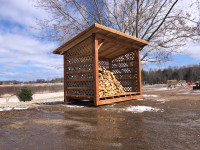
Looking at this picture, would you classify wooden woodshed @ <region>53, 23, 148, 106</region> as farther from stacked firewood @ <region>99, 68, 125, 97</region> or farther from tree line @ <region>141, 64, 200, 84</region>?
tree line @ <region>141, 64, 200, 84</region>

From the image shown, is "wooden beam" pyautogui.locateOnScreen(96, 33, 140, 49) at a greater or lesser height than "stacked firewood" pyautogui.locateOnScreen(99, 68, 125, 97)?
greater

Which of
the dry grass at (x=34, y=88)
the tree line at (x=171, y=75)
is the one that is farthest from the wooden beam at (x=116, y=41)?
the tree line at (x=171, y=75)

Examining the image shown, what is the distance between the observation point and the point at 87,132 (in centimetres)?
302

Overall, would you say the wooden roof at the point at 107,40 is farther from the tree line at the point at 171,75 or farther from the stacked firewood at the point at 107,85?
the tree line at the point at 171,75

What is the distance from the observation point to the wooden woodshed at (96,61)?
248 inches

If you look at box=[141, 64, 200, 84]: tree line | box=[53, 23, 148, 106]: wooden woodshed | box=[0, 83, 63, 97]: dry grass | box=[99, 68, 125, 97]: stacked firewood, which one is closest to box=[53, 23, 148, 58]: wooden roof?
box=[53, 23, 148, 106]: wooden woodshed

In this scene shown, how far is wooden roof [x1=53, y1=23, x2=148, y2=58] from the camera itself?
245 inches

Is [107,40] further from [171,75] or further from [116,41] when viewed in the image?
[171,75]

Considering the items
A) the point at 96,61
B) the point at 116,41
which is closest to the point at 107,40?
the point at 116,41

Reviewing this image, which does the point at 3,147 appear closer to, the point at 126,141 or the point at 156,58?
the point at 126,141

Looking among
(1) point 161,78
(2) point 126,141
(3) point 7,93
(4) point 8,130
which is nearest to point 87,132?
(2) point 126,141

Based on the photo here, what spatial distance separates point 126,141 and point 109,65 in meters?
7.45

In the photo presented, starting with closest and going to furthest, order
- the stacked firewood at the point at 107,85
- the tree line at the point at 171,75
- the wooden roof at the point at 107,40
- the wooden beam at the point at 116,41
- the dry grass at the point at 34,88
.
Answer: the wooden roof at the point at 107,40, the wooden beam at the point at 116,41, the stacked firewood at the point at 107,85, the dry grass at the point at 34,88, the tree line at the point at 171,75

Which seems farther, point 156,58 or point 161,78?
point 161,78
